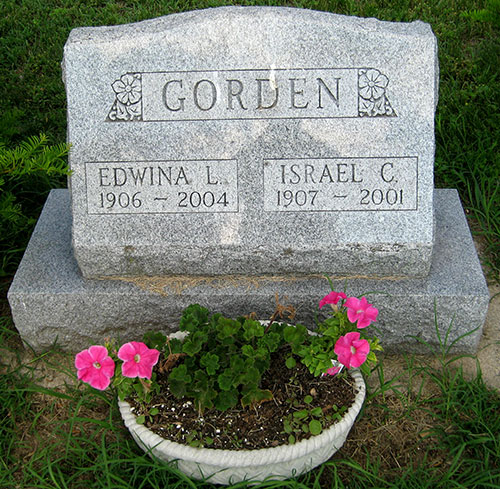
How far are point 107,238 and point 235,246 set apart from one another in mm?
573

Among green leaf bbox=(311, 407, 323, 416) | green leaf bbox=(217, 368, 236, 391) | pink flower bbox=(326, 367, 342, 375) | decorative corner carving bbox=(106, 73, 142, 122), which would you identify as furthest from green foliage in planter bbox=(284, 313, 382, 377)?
decorative corner carving bbox=(106, 73, 142, 122)

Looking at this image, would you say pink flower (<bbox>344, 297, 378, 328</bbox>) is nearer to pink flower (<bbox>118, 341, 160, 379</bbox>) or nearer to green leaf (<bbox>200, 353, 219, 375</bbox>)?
green leaf (<bbox>200, 353, 219, 375</bbox>)

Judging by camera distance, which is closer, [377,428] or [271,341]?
[271,341]

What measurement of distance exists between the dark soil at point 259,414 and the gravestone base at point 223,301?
0.46 m

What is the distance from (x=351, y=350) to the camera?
243 cm

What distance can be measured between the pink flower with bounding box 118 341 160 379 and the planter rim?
24 cm

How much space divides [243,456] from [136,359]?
0.50 meters

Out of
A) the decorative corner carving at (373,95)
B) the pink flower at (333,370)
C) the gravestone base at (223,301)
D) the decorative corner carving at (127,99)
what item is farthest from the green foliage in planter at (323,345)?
the decorative corner carving at (127,99)

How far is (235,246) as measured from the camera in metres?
2.99

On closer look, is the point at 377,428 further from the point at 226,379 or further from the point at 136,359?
the point at 136,359

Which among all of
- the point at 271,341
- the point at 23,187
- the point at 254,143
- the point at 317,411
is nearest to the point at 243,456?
the point at 317,411

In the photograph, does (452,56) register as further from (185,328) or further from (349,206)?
(185,328)

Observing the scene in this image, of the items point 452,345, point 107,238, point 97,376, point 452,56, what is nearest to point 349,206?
point 452,345

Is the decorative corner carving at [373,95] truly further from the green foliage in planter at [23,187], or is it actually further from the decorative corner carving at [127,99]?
the green foliage in planter at [23,187]
